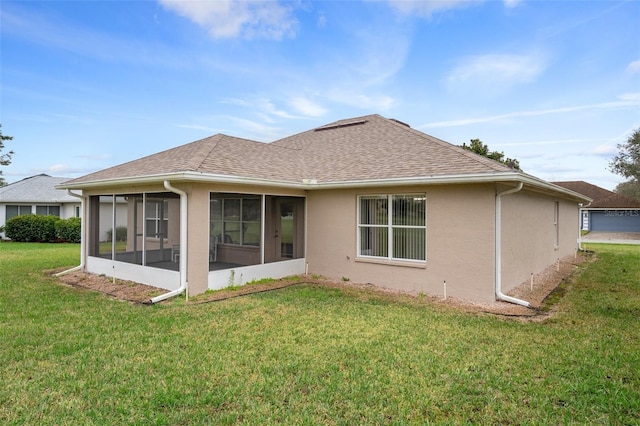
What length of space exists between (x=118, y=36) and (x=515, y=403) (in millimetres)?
15334

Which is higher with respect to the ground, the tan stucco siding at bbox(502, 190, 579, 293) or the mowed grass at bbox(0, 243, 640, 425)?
the tan stucco siding at bbox(502, 190, 579, 293)

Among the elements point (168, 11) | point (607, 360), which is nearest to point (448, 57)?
point (168, 11)

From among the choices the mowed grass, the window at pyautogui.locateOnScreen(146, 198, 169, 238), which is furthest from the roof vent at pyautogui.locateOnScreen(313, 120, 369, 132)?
the mowed grass

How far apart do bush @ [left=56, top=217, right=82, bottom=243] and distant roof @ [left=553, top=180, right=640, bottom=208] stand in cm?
3910

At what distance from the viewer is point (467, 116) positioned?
18.2 m

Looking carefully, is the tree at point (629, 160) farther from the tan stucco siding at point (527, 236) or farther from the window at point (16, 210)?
the window at point (16, 210)

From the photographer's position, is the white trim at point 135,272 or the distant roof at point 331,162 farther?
the white trim at point 135,272

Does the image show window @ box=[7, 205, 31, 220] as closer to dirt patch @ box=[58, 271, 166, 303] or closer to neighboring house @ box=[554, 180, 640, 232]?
dirt patch @ box=[58, 271, 166, 303]

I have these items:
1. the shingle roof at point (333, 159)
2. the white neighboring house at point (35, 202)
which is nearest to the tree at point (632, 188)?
the shingle roof at point (333, 159)

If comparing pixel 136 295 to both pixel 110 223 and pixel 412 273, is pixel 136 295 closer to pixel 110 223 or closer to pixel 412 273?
pixel 110 223

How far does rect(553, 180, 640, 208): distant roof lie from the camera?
1382 inches

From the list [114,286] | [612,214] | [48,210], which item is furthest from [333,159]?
[612,214]

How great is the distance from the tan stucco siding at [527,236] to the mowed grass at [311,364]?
166 cm

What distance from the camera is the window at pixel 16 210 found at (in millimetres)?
25734
